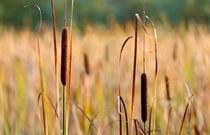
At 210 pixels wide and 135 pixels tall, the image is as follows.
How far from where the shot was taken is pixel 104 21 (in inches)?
533

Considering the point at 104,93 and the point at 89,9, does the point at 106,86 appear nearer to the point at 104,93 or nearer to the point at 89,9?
the point at 104,93

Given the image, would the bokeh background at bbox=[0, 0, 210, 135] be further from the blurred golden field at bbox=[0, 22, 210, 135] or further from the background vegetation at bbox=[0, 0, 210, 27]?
the background vegetation at bbox=[0, 0, 210, 27]

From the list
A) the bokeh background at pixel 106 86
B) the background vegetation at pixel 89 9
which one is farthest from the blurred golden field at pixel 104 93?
the background vegetation at pixel 89 9

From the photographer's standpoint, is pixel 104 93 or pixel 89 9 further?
pixel 89 9

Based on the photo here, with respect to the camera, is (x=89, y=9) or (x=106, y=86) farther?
(x=89, y=9)

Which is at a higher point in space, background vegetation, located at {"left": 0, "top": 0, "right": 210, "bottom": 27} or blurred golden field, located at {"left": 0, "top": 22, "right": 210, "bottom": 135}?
background vegetation, located at {"left": 0, "top": 0, "right": 210, "bottom": 27}

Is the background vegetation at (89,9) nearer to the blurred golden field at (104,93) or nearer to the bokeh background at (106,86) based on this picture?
the bokeh background at (106,86)

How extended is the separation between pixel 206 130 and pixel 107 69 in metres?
1.06

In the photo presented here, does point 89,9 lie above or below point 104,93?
above

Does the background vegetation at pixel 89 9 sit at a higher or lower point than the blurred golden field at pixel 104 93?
higher

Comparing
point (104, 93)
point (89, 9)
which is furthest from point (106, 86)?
point (89, 9)

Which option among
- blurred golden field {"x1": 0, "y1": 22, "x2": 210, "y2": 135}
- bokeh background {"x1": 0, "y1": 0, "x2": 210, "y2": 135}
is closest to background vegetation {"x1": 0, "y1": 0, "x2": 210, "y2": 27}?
bokeh background {"x1": 0, "y1": 0, "x2": 210, "y2": 135}

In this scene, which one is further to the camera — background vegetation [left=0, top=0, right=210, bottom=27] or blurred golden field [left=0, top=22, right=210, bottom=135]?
background vegetation [left=0, top=0, right=210, bottom=27]

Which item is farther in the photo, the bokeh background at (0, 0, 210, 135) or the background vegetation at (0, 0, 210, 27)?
the background vegetation at (0, 0, 210, 27)
